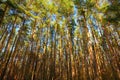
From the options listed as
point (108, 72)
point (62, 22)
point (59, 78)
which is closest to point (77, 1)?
point (62, 22)

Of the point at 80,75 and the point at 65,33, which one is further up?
the point at 65,33

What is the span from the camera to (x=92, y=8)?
46.0ft

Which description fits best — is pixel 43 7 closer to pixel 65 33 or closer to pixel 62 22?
pixel 62 22

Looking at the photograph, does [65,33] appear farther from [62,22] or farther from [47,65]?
[47,65]

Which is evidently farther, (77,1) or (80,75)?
(80,75)

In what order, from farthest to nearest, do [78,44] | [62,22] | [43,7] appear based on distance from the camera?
1. [78,44]
2. [62,22]
3. [43,7]

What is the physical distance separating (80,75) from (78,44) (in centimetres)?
487

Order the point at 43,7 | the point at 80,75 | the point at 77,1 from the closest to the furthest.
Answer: the point at 77,1 → the point at 43,7 → the point at 80,75

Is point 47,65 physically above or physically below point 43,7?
below

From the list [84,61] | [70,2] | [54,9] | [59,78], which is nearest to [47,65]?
[59,78]

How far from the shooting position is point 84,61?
21.1 m

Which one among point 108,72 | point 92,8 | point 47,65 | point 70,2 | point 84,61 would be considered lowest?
point 108,72

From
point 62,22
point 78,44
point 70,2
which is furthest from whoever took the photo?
point 78,44

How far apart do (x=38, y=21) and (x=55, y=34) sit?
312 cm
